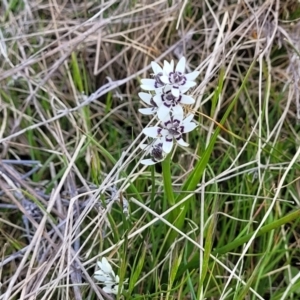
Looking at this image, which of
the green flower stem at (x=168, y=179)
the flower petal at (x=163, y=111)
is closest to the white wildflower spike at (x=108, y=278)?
the green flower stem at (x=168, y=179)

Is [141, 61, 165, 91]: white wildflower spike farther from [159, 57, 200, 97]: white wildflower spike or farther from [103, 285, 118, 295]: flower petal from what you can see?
[103, 285, 118, 295]: flower petal

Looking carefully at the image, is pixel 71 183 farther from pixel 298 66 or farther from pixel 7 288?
pixel 298 66

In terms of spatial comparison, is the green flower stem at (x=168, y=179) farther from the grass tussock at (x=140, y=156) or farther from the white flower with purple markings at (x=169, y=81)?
the white flower with purple markings at (x=169, y=81)

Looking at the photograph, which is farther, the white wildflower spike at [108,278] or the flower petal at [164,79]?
the white wildflower spike at [108,278]

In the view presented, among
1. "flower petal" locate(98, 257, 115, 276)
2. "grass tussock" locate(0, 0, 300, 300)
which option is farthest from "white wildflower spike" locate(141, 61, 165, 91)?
"flower petal" locate(98, 257, 115, 276)

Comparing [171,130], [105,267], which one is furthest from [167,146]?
[105,267]

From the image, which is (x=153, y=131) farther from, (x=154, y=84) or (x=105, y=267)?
(x=105, y=267)
